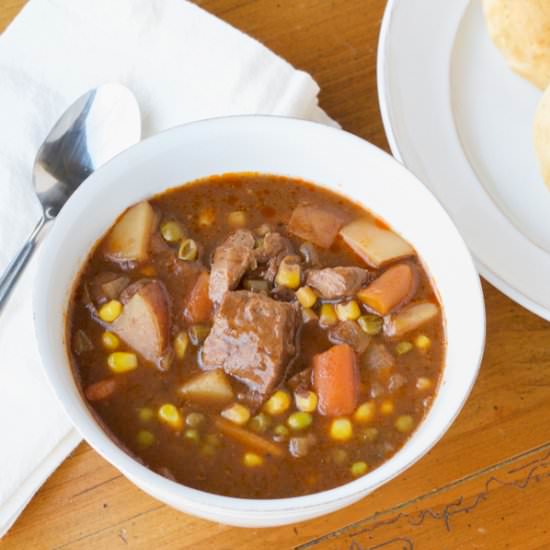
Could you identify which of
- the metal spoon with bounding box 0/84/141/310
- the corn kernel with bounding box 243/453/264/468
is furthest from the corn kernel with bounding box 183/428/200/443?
the metal spoon with bounding box 0/84/141/310

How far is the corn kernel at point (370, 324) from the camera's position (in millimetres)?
2367

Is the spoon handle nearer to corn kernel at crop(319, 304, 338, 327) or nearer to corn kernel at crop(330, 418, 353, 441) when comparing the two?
corn kernel at crop(319, 304, 338, 327)

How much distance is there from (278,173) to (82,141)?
0.63 meters

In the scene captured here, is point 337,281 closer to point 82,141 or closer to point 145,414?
point 145,414

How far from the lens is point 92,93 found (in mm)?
2824

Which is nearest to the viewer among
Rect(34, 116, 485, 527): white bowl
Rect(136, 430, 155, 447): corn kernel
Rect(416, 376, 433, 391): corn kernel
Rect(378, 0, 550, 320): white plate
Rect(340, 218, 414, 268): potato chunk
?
Rect(34, 116, 485, 527): white bowl

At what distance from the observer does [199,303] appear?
7.80ft

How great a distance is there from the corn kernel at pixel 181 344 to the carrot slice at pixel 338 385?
0.32 meters

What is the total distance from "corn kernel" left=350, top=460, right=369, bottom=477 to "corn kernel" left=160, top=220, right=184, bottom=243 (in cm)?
70

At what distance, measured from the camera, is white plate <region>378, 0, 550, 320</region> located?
8.91 ft

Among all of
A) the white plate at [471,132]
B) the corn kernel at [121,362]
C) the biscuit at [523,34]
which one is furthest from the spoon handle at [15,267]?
the biscuit at [523,34]

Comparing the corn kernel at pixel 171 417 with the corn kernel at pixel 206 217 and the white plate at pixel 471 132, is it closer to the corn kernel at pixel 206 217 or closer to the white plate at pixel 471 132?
the corn kernel at pixel 206 217

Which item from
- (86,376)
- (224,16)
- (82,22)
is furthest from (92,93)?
(86,376)

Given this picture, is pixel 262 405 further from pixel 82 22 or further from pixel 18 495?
pixel 82 22
